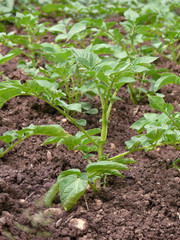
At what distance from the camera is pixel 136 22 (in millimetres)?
2111

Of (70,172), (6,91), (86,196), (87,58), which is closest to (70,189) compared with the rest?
(70,172)

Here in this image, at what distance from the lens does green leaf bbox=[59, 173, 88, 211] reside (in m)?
1.30

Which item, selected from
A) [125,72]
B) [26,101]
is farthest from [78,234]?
[26,101]

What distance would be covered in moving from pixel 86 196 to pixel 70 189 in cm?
19

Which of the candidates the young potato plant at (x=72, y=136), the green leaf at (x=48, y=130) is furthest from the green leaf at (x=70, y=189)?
the green leaf at (x=48, y=130)

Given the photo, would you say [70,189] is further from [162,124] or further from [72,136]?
[162,124]

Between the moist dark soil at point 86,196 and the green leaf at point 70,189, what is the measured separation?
8 cm

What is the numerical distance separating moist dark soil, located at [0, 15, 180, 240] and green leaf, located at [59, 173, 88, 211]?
0.26 feet

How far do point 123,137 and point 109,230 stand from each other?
721 millimetres

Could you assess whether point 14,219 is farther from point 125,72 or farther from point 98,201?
point 125,72

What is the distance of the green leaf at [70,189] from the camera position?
1.30 meters

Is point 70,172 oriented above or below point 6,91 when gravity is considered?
below

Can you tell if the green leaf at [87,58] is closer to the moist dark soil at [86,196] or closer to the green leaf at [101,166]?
the green leaf at [101,166]

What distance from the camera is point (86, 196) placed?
4.84ft
